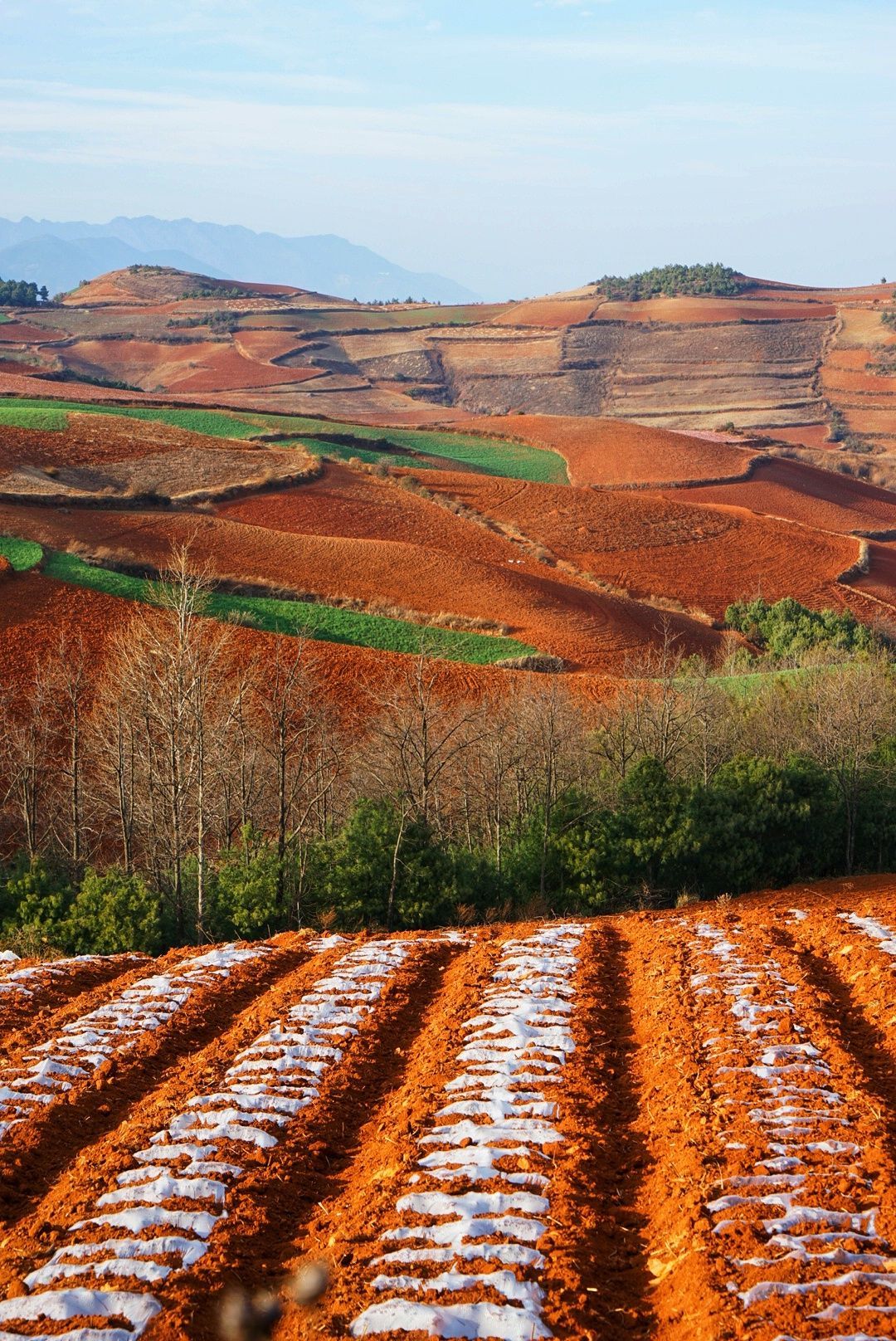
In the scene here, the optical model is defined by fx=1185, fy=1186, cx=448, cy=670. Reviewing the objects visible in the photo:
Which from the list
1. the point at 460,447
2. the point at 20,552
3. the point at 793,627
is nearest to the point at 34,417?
the point at 20,552

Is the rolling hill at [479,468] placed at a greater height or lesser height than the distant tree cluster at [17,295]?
lesser

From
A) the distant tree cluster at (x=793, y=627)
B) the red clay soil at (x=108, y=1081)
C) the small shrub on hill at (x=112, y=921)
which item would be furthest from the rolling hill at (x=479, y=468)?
the red clay soil at (x=108, y=1081)

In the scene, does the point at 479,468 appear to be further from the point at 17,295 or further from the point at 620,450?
the point at 17,295

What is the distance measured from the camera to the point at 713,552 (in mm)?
74938

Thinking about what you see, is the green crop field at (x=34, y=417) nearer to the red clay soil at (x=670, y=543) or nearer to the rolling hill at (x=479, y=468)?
the rolling hill at (x=479, y=468)

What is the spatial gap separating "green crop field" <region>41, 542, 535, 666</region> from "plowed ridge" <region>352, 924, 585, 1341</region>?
34.3 metres

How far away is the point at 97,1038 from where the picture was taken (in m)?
14.0

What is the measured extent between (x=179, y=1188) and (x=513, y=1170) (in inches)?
108

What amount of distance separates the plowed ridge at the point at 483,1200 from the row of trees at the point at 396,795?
12.0 metres

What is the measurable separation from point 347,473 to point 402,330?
112735 mm

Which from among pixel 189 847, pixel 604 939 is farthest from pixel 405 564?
pixel 604 939

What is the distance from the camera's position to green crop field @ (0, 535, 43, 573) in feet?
160

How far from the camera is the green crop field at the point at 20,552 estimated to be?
4869cm

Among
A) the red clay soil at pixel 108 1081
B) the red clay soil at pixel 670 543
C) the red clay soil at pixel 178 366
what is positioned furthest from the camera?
the red clay soil at pixel 178 366
